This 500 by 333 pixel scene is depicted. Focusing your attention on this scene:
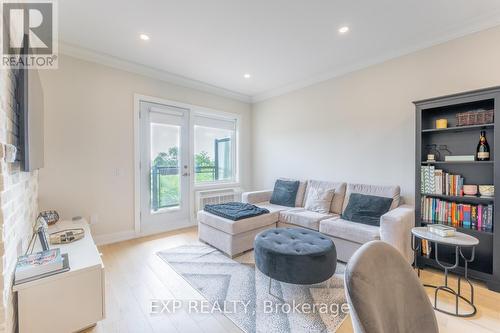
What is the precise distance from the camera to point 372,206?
8.84 ft

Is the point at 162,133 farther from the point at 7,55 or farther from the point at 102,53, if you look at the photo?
the point at 7,55

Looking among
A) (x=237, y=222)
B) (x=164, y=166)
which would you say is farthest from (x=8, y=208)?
(x=164, y=166)

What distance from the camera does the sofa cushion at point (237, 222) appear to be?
8.93ft

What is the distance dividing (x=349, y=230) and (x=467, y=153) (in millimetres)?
1489

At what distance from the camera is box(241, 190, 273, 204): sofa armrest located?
384 cm

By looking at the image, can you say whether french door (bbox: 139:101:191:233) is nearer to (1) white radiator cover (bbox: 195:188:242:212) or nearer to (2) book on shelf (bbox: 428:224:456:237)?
(1) white radiator cover (bbox: 195:188:242:212)

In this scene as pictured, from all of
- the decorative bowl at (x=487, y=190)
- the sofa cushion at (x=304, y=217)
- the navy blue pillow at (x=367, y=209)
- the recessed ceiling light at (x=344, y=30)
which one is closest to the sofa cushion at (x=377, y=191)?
the navy blue pillow at (x=367, y=209)

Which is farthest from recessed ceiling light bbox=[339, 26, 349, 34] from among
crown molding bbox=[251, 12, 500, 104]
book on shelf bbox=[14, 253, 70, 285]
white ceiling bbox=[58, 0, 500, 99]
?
book on shelf bbox=[14, 253, 70, 285]

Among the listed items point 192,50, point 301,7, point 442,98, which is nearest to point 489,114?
point 442,98

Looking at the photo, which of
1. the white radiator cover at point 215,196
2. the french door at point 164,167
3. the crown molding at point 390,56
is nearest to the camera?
the crown molding at point 390,56

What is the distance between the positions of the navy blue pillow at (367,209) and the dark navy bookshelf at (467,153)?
1.07ft

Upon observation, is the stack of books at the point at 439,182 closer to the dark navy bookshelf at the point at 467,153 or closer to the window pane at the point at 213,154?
the dark navy bookshelf at the point at 467,153

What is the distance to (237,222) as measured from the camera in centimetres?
274

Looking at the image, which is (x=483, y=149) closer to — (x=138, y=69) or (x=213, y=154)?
(x=213, y=154)
